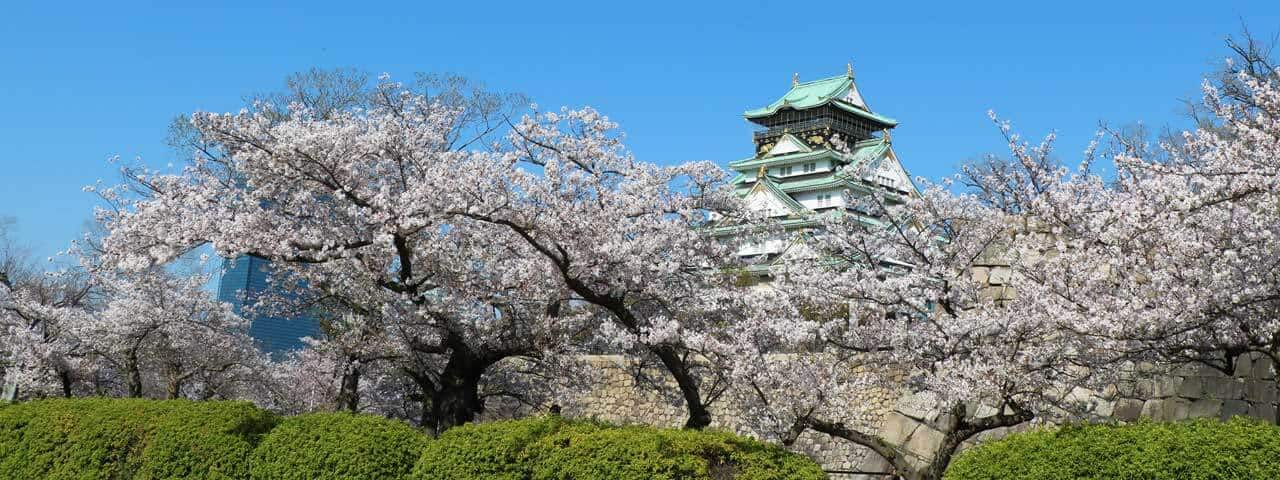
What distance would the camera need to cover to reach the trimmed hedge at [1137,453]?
4.65 meters

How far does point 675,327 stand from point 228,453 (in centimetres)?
351

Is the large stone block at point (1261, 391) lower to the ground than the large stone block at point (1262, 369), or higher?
lower

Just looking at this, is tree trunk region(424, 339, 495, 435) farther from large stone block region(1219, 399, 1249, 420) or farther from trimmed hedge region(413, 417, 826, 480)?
large stone block region(1219, 399, 1249, 420)

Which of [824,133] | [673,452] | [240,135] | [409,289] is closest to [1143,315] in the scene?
[673,452]

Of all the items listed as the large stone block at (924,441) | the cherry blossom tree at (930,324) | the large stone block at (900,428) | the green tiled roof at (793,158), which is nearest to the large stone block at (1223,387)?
the cherry blossom tree at (930,324)

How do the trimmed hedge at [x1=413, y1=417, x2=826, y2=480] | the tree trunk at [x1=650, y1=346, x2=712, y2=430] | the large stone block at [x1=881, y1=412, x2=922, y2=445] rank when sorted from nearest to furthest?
the trimmed hedge at [x1=413, y1=417, x2=826, y2=480] → the tree trunk at [x1=650, y1=346, x2=712, y2=430] → the large stone block at [x1=881, y1=412, x2=922, y2=445]

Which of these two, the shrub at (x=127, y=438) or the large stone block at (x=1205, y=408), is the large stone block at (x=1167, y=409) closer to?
the large stone block at (x=1205, y=408)

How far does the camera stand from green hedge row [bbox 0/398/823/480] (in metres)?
6.25

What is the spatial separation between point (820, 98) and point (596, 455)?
35306 millimetres

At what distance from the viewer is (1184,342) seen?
22.1 feet

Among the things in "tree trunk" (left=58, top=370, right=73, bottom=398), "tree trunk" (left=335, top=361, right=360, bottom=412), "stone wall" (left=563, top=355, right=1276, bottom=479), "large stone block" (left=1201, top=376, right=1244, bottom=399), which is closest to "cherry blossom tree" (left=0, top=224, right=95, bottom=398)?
"tree trunk" (left=58, top=370, right=73, bottom=398)

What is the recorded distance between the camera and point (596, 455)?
20.8ft

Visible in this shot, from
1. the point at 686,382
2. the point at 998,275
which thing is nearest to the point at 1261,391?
the point at 998,275

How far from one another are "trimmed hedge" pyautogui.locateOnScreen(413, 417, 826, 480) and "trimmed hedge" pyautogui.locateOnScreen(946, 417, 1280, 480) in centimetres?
120
